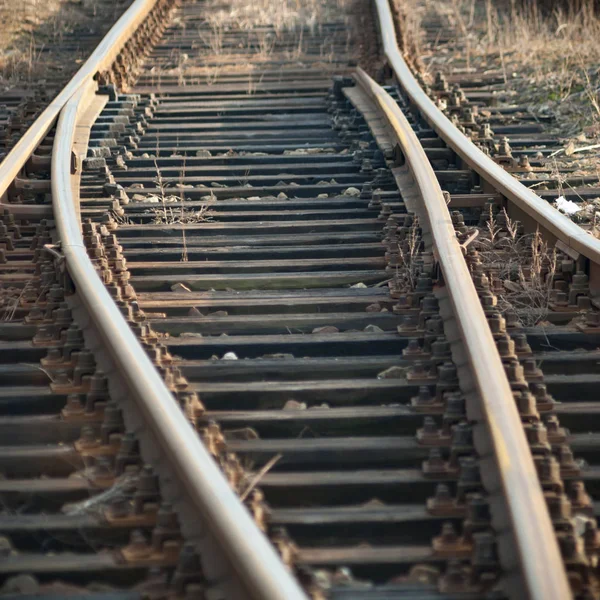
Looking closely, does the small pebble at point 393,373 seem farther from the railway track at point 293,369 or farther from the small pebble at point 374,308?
the small pebble at point 374,308

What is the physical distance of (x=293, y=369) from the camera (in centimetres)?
509

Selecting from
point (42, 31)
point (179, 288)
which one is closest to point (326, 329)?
point (179, 288)

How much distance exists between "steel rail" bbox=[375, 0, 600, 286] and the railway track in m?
0.03

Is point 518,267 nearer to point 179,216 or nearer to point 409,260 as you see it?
point 409,260

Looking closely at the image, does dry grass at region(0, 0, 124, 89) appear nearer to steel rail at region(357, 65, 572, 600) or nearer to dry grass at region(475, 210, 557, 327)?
dry grass at region(475, 210, 557, 327)

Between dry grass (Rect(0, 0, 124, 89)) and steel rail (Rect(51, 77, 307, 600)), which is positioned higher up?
dry grass (Rect(0, 0, 124, 89))

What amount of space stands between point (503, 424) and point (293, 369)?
1309 mm

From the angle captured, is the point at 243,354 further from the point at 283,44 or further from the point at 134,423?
the point at 283,44

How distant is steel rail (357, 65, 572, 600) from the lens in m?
3.23

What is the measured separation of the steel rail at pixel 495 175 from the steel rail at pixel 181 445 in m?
2.39

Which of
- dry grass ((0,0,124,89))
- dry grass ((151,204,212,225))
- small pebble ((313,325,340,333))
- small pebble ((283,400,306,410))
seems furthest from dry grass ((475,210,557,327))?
dry grass ((0,0,124,89))

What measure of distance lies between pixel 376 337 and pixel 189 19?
10.3 meters

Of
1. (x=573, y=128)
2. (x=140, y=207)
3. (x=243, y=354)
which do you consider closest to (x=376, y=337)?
(x=243, y=354)

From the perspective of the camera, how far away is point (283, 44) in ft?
43.4
